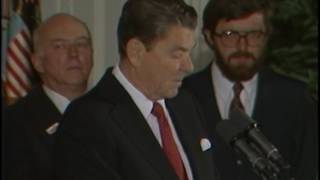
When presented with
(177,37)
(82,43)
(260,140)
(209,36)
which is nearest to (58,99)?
(82,43)

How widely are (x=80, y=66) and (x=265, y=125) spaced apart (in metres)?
0.70

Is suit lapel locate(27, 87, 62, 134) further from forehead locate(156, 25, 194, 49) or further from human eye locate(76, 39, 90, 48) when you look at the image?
forehead locate(156, 25, 194, 49)

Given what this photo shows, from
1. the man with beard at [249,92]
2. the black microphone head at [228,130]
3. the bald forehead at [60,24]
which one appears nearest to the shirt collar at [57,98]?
the bald forehead at [60,24]

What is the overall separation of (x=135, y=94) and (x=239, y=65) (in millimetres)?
736

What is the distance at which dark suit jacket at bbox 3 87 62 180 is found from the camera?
7.75 feet

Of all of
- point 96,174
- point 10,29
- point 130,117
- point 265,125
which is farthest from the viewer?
point 10,29

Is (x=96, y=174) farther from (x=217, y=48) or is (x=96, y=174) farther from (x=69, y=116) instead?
(x=217, y=48)

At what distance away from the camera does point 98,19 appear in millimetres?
3730

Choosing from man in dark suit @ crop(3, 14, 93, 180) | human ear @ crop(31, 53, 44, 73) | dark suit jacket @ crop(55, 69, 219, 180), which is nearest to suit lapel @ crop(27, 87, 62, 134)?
man in dark suit @ crop(3, 14, 93, 180)

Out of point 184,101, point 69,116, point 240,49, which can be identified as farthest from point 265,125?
point 69,116

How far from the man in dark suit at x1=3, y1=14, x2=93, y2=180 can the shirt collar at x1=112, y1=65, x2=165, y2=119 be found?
0.42 metres

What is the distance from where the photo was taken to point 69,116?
6.64 ft

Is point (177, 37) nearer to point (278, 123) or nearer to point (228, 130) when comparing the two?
point (228, 130)

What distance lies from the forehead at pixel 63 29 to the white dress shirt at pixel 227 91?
1.66 feet
